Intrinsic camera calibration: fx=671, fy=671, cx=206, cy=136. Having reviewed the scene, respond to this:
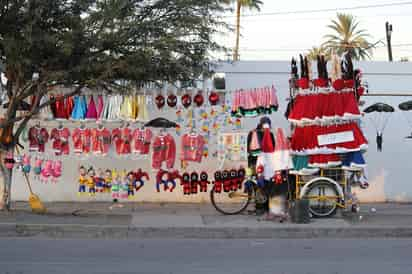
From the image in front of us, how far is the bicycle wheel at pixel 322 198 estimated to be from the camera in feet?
46.3

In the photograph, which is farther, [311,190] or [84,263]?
[311,190]

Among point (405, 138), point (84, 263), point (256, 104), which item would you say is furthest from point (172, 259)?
point (405, 138)

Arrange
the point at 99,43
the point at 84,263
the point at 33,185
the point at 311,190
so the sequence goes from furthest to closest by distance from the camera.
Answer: the point at 33,185, the point at 311,190, the point at 99,43, the point at 84,263

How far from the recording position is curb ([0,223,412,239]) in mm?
12539

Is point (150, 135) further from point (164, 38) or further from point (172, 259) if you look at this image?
point (172, 259)

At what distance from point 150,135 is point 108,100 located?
1.35 m

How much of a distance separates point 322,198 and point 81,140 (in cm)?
610

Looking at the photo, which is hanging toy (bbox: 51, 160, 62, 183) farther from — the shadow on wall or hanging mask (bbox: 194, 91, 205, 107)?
the shadow on wall

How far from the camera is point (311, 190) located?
1415 cm

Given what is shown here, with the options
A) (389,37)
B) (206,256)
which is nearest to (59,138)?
(206,256)

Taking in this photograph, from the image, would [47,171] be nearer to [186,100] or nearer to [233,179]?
[186,100]

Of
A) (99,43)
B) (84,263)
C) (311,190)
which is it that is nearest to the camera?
(84,263)

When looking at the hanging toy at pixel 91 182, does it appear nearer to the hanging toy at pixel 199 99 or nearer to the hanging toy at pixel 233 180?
the hanging toy at pixel 199 99

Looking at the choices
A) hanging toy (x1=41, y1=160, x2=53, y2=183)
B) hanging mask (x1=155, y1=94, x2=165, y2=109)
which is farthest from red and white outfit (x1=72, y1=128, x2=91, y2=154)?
hanging mask (x1=155, y1=94, x2=165, y2=109)
